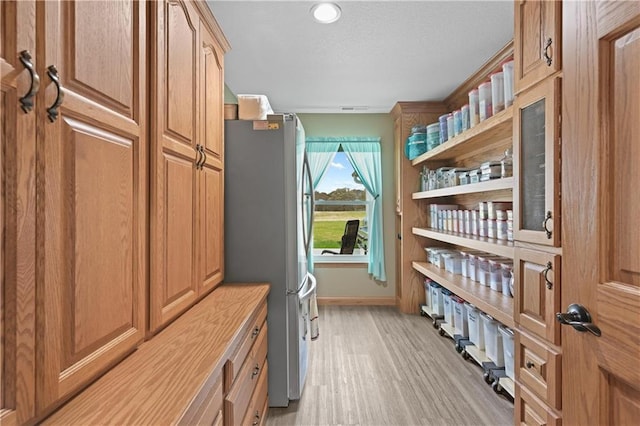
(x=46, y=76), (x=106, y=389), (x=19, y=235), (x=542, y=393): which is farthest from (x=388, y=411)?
(x=46, y=76)

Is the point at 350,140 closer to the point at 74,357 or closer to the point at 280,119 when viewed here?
the point at 280,119

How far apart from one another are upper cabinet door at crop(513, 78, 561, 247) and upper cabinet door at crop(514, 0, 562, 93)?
0.18 ft

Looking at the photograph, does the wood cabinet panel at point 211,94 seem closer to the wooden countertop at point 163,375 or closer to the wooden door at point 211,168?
the wooden door at point 211,168

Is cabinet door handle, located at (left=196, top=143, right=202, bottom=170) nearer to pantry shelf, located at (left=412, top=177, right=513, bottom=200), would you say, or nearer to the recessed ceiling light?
the recessed ceiling light

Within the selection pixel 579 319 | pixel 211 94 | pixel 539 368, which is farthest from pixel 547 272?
pixel 211 94

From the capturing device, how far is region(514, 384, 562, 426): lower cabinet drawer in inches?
55.2

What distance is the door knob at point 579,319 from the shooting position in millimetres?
880

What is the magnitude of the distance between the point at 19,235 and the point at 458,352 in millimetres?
3249

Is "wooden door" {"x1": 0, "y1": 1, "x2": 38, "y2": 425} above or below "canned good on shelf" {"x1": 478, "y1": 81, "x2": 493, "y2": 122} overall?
below

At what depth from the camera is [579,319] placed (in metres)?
0.93

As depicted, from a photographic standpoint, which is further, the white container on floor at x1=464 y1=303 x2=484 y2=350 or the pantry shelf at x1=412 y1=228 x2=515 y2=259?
the white container on floor at x1=464 y1=303 x2=484 y2=350

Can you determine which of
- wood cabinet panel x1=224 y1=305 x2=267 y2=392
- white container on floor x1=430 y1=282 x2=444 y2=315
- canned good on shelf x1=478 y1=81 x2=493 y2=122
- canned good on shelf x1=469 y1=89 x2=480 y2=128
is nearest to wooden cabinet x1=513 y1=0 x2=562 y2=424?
canned good on shelf x1=478 y1=81 x2=493 y2=122

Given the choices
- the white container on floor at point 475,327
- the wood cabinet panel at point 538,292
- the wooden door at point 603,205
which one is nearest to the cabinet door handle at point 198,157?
the wooden door at point 603,205

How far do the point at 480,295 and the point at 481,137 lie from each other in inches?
49.1
